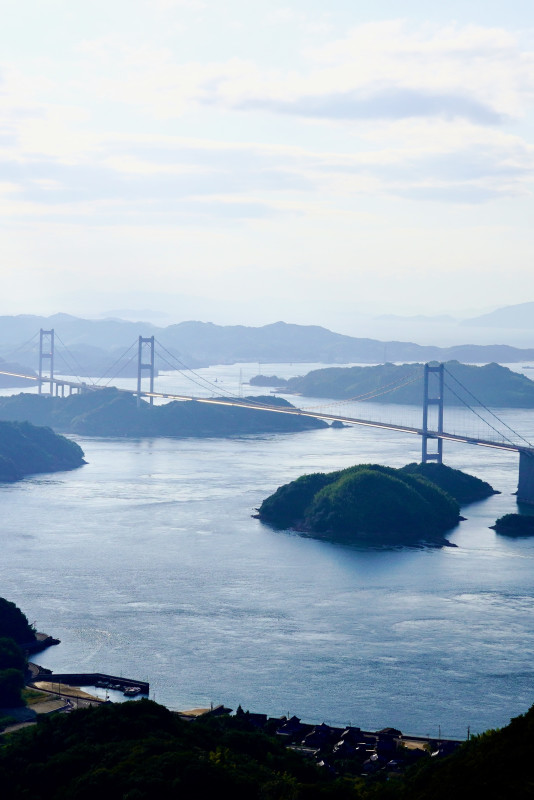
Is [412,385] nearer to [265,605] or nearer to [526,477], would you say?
[526,477]

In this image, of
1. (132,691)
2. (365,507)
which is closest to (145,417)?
(365,507)

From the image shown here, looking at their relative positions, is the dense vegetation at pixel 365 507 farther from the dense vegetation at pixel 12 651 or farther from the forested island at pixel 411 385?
the forested island at pixel 411 385

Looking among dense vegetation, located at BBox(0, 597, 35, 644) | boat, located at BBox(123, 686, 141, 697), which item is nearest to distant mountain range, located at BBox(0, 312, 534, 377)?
dense vegetation, located at BBox(0, 597, 35, 644)

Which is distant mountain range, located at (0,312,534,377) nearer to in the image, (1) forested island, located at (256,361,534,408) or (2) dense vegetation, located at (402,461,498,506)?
(1) forested island, located at (256,361,534,408)

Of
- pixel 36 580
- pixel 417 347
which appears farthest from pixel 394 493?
pixel 417 347

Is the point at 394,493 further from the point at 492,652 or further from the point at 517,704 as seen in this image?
the point at 517,704

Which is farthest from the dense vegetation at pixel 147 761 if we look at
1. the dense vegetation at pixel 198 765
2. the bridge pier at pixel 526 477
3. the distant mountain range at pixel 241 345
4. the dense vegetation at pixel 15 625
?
the distant mountain range at pixel 241 345

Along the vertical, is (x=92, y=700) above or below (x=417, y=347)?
below
